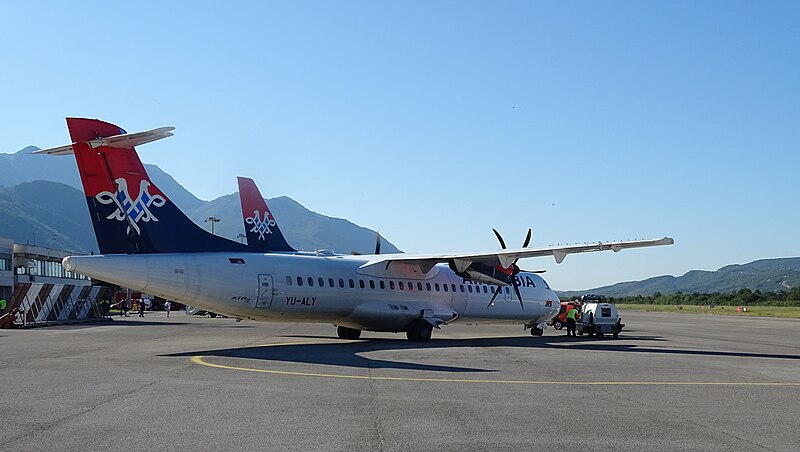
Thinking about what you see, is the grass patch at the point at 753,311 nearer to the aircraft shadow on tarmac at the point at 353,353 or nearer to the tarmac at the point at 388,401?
the aircraft shadow on tarmac at the point at 353,353

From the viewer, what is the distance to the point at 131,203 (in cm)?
2223

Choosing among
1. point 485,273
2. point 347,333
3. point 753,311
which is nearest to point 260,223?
point 347,333

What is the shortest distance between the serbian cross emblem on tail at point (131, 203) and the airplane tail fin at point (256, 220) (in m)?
20.8

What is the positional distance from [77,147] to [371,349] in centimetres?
1077

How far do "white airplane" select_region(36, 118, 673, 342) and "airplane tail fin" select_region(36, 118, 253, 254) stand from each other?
0.09 feet

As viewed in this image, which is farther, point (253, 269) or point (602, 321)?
point (602, 321)

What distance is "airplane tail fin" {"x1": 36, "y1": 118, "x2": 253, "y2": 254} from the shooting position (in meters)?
21.4

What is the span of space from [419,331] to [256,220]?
1744cm

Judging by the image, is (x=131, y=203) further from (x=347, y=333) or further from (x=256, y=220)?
(x=256, y=220)

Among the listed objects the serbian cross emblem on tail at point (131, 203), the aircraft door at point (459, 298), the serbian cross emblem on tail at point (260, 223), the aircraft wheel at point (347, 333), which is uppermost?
the serbian cross emblem on tail at point (260, 223)

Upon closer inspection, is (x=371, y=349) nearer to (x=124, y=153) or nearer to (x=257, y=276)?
(x=257, y=276)

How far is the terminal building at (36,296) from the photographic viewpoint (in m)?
42.8

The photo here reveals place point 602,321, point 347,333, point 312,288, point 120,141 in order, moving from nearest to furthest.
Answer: point 120,141 → point 312,288 → point 347,333 → point 602,321

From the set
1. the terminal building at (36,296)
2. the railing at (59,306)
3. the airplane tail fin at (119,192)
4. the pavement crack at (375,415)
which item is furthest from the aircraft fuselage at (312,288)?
the railing at (59,306)
